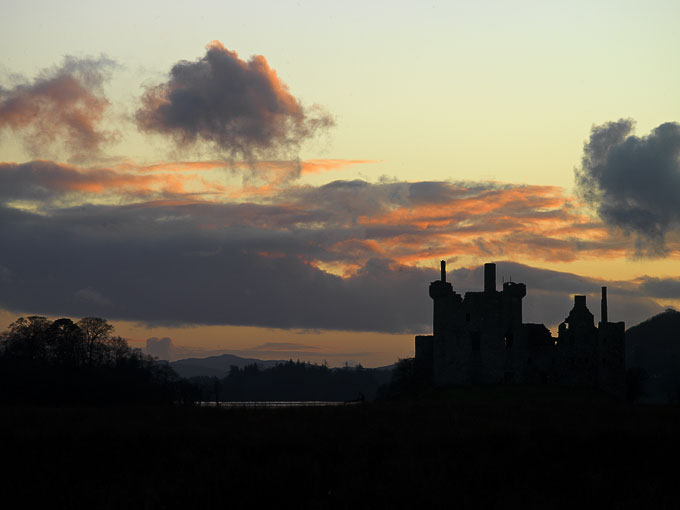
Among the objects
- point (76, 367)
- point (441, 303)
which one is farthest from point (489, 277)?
point (76, 367)

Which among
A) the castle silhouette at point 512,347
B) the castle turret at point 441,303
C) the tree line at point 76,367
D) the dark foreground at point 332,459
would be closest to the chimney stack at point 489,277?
the castle silhouette at point 512,347

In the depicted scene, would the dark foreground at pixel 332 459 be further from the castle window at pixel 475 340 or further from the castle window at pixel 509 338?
the castle window at pixel 475 340

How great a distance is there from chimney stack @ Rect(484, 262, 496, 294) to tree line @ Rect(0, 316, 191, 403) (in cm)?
2919

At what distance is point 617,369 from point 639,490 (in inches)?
2066

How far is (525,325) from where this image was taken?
72.3 metres

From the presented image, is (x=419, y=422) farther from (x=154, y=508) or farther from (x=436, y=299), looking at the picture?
(x=436, y=299)

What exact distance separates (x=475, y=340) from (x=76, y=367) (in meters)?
45.8

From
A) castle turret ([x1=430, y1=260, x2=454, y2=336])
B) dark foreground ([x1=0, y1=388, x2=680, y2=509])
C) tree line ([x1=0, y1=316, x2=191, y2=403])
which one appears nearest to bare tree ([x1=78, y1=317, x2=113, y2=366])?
tree line ([x1=0, y1=316, x2=191, y2=403])

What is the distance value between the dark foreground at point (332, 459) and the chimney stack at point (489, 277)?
39398mm

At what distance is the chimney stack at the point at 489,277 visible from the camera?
72625 mm

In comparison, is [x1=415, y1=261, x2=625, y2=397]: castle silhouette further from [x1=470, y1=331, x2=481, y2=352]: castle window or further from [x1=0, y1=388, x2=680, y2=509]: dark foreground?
[x1=0, y1=388, x2=680, y2=509]: dark foreground

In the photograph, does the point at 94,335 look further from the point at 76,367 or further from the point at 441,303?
the point at 441,303

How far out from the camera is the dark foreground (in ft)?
66.6

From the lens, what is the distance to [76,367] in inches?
3676
